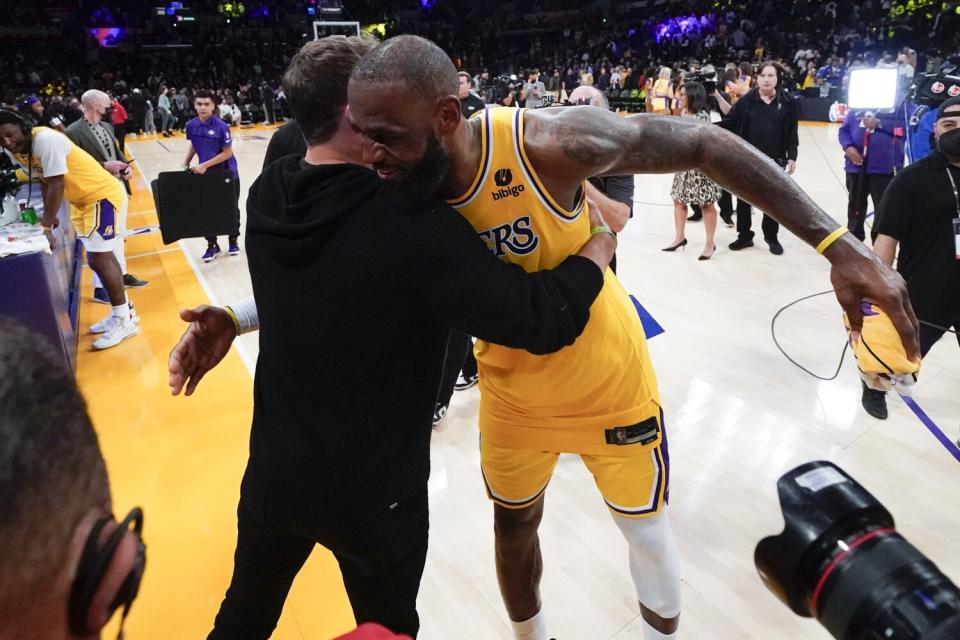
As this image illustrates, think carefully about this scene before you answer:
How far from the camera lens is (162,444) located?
3.22m

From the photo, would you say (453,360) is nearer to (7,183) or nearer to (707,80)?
(7,183)

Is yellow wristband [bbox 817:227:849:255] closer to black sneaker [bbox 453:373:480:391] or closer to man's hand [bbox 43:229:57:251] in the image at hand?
black sneaker [bbox 453:373:480:391]

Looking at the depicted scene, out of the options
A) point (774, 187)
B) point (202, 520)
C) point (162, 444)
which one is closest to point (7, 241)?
point (162, 444)

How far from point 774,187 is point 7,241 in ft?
13.9

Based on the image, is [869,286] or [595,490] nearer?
[869,286]

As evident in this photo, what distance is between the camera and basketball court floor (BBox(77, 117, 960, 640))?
2.14m

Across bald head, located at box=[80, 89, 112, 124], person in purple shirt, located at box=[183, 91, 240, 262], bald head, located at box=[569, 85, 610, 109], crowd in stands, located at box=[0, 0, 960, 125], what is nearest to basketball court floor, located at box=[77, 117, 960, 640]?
bald head, located at box=[569, 85, 610, 109]

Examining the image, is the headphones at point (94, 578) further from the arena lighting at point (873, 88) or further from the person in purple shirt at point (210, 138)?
the person in purple shirt at point (210, 138)

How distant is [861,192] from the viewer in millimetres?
5270

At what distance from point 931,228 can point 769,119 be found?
115 inches

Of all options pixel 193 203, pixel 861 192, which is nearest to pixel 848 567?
pixel 861 192

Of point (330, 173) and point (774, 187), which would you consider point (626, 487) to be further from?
point (330, 173)

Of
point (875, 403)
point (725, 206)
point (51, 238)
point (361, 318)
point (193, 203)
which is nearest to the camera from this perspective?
point (361, 318)

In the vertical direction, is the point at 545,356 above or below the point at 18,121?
below
